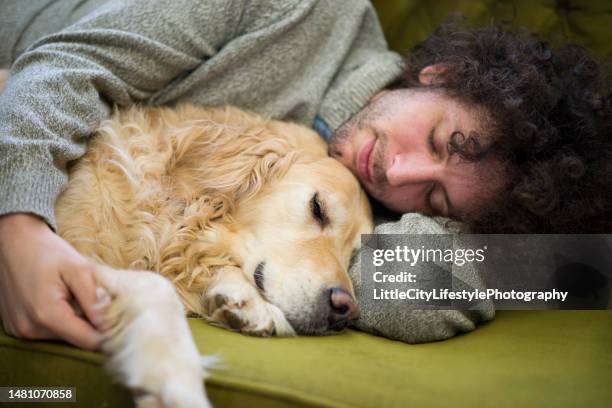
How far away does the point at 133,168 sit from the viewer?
163 centimetres

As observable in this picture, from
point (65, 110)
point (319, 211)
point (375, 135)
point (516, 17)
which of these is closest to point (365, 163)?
point (375, 135)

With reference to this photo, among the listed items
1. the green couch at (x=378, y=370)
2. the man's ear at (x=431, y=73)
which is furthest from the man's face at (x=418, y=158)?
the green couch at (x=378, y=370)

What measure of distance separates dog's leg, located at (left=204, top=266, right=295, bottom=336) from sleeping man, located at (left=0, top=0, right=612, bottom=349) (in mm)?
303

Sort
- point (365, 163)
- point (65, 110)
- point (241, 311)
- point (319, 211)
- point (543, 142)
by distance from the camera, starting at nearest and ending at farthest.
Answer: point (241, 311), point (65, 110), point (319, 211), point (543, 142), point (365, 163)

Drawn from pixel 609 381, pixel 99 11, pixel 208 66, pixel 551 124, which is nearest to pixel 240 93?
pixel 208 66

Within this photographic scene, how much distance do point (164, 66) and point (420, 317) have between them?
119 cm

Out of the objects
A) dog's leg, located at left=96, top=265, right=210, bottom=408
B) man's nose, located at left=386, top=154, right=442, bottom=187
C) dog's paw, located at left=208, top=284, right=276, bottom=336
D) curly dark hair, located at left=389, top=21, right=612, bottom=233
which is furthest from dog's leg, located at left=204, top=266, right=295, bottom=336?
curly dark hair, located at left=389, top=21, right=612, bottom=233

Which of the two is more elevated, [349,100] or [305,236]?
[349,100]

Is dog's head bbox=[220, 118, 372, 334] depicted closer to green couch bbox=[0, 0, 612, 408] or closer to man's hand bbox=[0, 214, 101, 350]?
green couch bbox=[0, 0, 612, 408]

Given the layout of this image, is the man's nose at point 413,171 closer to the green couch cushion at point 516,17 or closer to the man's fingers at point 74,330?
the green couch cushion at point 516,17

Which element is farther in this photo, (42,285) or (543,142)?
(543,142)

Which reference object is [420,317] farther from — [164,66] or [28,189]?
[164,66]

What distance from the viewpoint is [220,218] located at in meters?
1.71

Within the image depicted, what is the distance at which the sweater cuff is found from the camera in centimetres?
129
